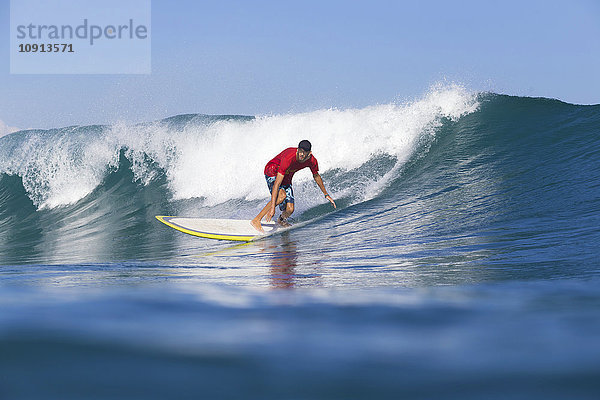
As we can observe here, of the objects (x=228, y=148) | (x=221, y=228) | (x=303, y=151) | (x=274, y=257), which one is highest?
(x=228, y=148)

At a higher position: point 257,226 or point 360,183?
point 360,183

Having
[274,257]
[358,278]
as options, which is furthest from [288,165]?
[358,278]

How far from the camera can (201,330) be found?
1.73m

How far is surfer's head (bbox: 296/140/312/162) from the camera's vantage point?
7312mm

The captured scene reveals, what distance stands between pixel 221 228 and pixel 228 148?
8847 millimetres

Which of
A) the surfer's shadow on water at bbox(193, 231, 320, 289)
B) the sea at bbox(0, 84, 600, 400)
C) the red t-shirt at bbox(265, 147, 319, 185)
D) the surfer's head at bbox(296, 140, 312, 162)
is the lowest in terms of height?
the surfer's shadow on water at bbox(193, 231, 320, 289)

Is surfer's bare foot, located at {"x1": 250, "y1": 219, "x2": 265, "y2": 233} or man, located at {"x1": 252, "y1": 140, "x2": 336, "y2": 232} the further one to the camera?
surfer's bare foot, located at {"x1": 250, "y1": 219, "x2": 265, "y2": 233}

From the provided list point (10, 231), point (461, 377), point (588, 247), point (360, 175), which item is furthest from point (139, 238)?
point (461, 377)

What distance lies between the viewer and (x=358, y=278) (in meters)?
3.58

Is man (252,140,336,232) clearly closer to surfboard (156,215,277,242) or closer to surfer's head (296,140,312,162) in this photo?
surfer's head (296,140,312,162)

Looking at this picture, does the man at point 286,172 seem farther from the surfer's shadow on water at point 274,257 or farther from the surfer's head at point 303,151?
the surfer's shadow on water at point 274,257

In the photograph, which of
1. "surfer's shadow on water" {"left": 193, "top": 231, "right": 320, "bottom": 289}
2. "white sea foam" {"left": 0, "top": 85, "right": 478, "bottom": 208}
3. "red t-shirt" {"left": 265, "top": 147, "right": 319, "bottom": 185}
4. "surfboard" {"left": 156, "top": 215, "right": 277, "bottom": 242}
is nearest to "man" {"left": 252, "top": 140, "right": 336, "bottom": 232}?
"red t-shirt" {"left": 265, "top": 147, "right": 319, "bottom": 185}

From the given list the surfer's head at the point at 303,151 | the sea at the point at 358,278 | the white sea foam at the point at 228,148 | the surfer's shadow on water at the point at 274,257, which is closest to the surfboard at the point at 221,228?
the sea at the point at 358,278

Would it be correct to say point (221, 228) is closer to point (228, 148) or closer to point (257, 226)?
point (257, 226)
